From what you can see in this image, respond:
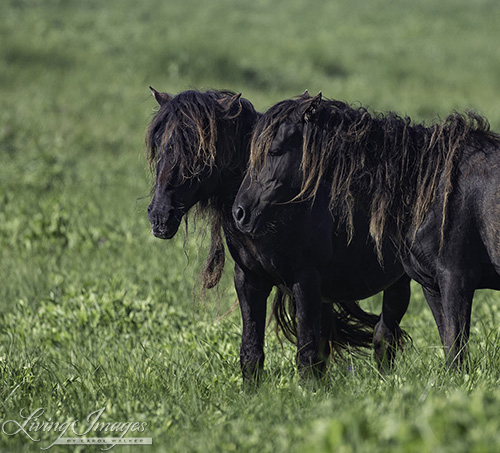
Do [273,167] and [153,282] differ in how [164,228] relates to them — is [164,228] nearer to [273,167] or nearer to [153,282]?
[273,167]

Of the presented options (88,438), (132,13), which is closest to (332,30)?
(132,13)

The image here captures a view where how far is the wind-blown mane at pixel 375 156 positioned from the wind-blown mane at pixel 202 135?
0.86ft

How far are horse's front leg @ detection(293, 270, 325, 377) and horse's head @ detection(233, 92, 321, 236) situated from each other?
39 cm

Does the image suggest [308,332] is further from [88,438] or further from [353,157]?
[88,438]

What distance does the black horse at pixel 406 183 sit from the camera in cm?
401

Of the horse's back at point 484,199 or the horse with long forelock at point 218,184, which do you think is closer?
the horse's back at point 484,199

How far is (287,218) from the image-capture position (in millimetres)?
4156

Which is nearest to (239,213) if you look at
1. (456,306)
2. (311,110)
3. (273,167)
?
(273,167)

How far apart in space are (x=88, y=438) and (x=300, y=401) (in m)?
1.02

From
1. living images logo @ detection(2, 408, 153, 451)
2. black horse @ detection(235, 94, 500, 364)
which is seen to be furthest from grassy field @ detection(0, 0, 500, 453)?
black horse @ detection(235, 94, 500, 364)

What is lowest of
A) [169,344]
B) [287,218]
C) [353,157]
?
[169,344]

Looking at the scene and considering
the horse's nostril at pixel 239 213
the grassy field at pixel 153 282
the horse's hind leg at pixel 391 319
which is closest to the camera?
the grassy field at pixel 153 282

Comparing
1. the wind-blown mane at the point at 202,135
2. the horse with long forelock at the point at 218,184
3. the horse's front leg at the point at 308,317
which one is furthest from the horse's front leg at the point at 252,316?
the wind-blown mane at the point at 202,135

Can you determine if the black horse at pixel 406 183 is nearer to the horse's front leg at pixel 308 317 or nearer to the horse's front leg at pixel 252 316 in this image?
the horse's front leg at pixel 308 317
